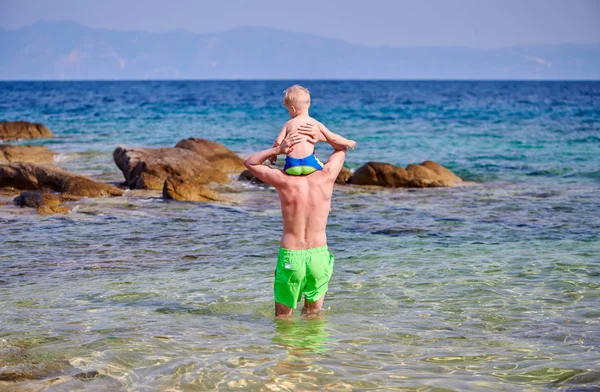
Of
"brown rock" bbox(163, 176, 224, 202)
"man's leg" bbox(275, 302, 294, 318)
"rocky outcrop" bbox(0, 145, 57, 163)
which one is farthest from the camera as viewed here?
"rocky outcrop" bbox(0, 145, 57, 163)

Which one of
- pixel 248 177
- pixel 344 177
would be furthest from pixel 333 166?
pixel 248 177

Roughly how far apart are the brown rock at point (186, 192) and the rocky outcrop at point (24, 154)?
8248 millimetres

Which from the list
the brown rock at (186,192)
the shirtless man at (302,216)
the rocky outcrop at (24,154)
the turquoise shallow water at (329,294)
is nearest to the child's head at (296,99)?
the shirtless man at (302,216)

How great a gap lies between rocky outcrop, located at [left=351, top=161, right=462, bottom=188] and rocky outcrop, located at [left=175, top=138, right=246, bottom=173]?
4.47 m

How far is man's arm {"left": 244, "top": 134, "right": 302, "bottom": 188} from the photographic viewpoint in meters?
6.06

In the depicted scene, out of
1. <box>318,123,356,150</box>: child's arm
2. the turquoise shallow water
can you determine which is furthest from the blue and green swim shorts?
the turquoise shallow water

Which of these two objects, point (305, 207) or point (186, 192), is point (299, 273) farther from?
point (186, 192)

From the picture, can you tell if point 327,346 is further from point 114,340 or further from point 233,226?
point 233,226

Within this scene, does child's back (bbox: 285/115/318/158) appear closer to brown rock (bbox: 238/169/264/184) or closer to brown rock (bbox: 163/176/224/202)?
brown rock (bbox: 163/176/224/202)

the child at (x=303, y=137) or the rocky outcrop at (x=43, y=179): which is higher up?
the child at (x=303, y=137)

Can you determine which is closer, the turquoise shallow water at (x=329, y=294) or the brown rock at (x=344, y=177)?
the turquoise shallow water at (x=329, y=294)

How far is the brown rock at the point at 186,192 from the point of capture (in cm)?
1535

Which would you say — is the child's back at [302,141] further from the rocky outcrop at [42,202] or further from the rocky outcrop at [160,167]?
the rocky outcrop at [160,167]

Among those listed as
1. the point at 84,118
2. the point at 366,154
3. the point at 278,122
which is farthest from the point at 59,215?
the point at 84,118
